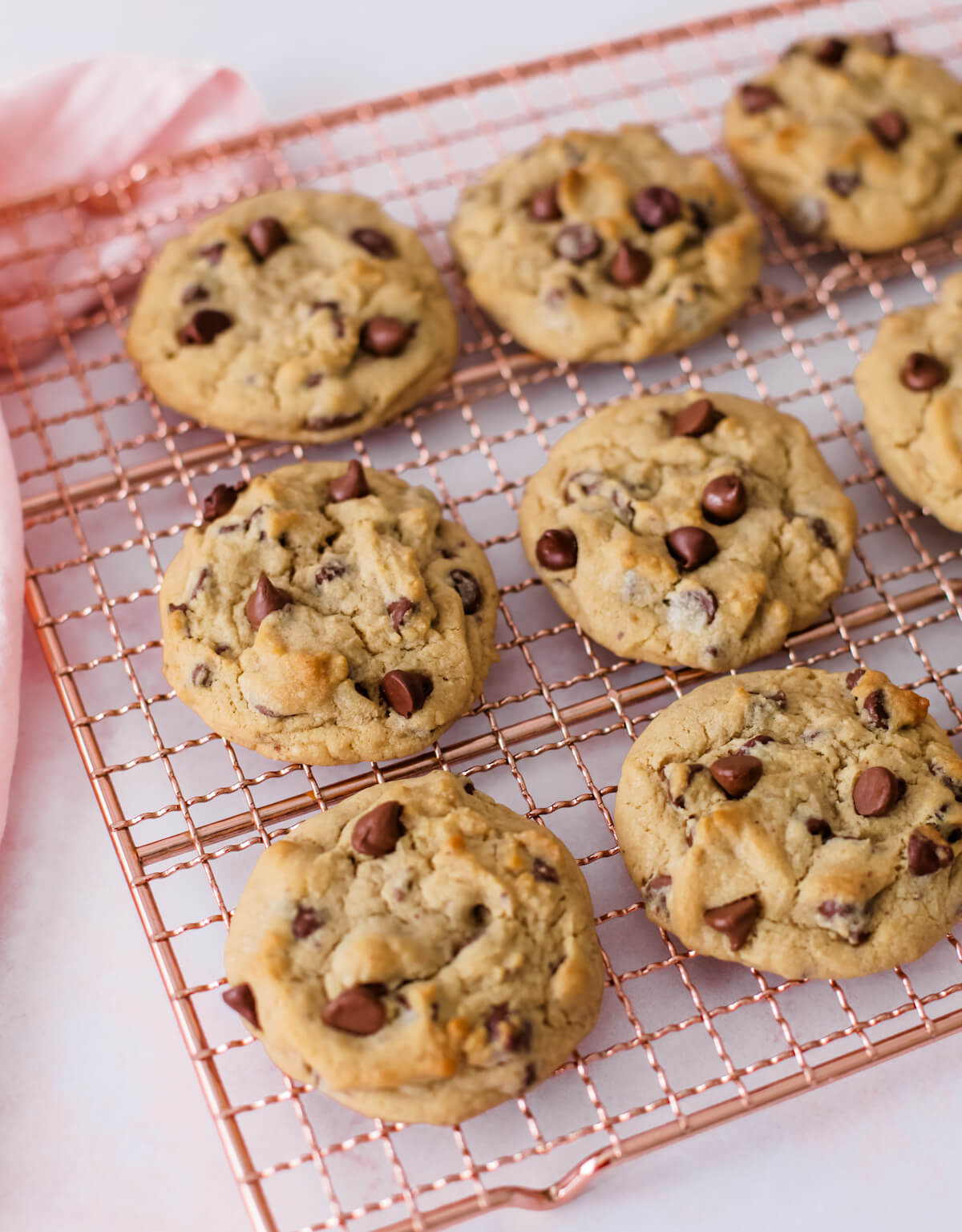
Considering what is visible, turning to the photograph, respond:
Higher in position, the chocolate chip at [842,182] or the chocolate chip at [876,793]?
the chocolate chip at [842,182]

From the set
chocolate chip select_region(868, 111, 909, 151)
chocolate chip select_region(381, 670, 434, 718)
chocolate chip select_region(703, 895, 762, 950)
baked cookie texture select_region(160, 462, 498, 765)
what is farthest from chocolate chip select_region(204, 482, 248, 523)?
chocolate chip select_region(868, 111, 909, 151)

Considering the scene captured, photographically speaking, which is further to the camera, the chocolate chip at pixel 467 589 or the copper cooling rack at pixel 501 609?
the chocolate chip at pixel 467 589

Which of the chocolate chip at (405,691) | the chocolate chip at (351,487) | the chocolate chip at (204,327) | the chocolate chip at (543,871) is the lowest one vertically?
the chocolate chip at (543,871)

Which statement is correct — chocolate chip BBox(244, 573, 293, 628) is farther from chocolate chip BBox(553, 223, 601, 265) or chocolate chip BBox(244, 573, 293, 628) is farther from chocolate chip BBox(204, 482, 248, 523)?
chocolate chip BBox(553, 223, 601, 265)

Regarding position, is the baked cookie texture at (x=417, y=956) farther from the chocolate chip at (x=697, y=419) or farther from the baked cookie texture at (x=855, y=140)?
the baked cookie texture at (x=855, y=140)

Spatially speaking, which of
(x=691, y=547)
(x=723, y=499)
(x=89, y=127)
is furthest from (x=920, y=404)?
(x=89, y=127)

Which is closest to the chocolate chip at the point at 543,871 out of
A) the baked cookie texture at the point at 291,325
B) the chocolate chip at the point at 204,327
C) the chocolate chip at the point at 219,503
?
the chocolate chip at the point at 219,503

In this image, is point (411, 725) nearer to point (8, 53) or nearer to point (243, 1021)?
point (243, 1021)

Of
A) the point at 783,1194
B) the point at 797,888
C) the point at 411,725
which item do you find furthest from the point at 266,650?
the point at 783,1194
